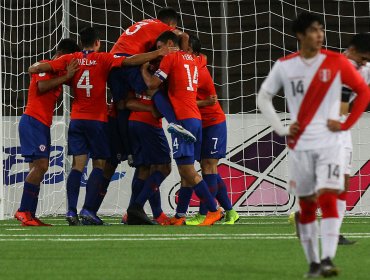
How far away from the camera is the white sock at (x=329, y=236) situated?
630 centimetres

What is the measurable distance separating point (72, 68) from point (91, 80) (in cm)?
24

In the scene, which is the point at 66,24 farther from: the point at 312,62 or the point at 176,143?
the point at 312,62

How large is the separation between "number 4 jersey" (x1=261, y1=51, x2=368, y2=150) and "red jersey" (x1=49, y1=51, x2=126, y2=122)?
5324mm

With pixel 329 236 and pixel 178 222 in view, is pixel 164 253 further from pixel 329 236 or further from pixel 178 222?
pixel 178 222

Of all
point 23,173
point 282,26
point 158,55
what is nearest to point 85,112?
point 158,55

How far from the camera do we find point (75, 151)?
11820 mm

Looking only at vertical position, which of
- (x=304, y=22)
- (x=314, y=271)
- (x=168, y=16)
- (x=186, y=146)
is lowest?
(x=314, y=271)

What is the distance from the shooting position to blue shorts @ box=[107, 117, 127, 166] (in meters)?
12.3

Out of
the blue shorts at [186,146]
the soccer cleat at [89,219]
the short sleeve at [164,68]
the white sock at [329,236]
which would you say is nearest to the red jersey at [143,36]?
the short sleeve at [164,68]

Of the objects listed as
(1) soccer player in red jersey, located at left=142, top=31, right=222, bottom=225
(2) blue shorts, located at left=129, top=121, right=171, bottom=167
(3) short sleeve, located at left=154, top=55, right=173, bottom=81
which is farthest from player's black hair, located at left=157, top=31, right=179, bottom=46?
(2) blue shorts, located at left=129, top=121, right=171, bottom=167

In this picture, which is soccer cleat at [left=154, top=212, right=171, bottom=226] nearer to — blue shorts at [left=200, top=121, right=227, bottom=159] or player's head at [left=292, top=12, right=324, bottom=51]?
blue shorts at [left=200, top=121, right=227, bottom=159]

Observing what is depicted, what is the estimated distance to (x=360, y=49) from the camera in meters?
8.30

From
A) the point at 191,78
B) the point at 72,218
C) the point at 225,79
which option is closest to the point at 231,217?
the point at 191,78

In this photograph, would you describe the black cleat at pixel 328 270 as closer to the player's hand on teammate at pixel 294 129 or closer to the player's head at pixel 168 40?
the player's hand on teammate at pixel 294 129
